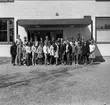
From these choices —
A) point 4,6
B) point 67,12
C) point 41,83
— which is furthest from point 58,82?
point 4,6

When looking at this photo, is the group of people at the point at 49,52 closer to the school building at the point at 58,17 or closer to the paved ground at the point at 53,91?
the school building at the point at 58,17

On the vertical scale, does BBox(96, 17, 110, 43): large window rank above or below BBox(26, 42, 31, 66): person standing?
above

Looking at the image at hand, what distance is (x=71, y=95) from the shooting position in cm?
691

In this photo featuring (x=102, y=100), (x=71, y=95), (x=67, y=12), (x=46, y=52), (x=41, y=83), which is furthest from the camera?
(x=67, y=12)

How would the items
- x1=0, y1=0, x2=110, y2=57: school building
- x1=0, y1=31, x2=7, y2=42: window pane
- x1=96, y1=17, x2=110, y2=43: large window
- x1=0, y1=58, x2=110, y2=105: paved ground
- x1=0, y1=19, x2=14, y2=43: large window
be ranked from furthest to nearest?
1. x1=0, y1=31, x2=7, y2=42: window pane
2. x1=0, y1=19, x2=14, y2=43: large window
3. x1=96, y1=17, x2=110, y2=43: large window
4. x1=0, y1=0, x2=110, y2=57: school building
5. x1=0, y1=58, x2=110, y2=105: paved ground

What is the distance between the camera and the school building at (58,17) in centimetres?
1680

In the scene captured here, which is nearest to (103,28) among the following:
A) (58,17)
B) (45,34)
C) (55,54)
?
(58,17)

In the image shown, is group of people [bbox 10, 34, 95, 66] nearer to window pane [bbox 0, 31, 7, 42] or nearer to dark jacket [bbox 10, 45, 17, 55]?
dark jacket [bbox 10, 45, 17, 55]

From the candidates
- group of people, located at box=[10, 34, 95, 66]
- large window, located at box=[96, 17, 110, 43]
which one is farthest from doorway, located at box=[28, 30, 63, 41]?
group of people, located at box=[10, 34, 95, 66]

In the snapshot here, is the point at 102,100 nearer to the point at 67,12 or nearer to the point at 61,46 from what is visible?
the point at 61,46

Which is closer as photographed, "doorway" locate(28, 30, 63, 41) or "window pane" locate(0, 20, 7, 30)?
"doorway" locate(28, 30, 63, 41)

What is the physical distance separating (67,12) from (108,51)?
A: 4.70m

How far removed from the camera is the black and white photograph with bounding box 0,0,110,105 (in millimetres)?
7047

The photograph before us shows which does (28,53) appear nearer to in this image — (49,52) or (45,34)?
(49,52)
